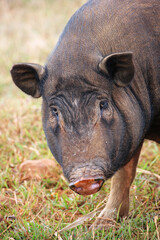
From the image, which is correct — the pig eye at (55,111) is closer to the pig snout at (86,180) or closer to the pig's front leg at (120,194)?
the pig snout at (86,180)

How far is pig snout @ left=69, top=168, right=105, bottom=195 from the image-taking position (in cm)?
288

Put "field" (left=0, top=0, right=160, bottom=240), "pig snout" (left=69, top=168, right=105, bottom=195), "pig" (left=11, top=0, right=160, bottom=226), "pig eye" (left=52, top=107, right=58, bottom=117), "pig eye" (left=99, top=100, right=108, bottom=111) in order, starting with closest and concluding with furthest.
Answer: "pig snout" (left=69, top=168, right=105, bottom=195)
"pig" (left=11, top=0, right=160, bottom=226)
"pig eye" (left=99, top=100, right=108, bottom=111)
"pig eye" (left=52, top=107, right=58, bottom=117)
"field" (left=0, top=0, right=160, bottom=240)

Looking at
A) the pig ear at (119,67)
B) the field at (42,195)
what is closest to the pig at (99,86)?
the pig ear at (119,67)

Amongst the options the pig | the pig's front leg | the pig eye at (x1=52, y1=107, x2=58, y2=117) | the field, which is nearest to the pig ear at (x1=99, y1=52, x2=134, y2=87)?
→ the pig

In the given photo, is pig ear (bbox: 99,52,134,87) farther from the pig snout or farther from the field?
the field

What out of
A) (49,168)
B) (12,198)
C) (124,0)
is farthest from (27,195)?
(124,0)

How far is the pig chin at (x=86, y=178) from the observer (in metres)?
2.88

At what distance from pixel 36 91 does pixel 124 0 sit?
1097 millimetres

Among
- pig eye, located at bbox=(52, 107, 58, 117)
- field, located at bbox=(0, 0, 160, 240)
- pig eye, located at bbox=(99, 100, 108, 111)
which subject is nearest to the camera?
pig eye, located at bbox=(99, 100, 108, 111)

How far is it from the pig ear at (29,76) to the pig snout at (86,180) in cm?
94

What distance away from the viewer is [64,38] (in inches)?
136

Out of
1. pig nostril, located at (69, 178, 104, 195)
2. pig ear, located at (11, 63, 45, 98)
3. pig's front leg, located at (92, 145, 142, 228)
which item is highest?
pig ear, located at (11, 63, 45, 98)

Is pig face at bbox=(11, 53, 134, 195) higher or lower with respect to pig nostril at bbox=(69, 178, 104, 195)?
higher

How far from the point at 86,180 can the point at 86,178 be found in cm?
1
